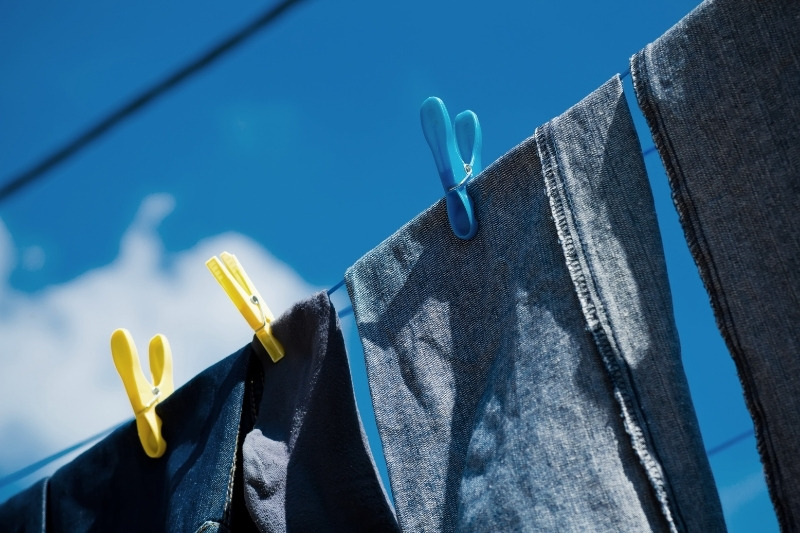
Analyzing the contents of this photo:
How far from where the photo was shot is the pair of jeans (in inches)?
28.7

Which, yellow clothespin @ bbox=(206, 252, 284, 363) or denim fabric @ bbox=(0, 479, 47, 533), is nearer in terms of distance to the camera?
yellow clothespin @ bbox=(206, 252, 284, 363)

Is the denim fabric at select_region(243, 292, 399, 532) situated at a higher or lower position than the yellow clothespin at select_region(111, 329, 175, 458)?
lower

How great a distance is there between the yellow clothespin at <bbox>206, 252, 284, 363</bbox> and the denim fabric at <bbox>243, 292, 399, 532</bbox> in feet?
0.14

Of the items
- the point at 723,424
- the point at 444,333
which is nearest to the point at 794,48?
the point at 444,333

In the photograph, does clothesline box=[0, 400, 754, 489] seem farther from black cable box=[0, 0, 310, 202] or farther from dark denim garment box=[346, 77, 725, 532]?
dark denim garment box=[346, 77, 725, 532]

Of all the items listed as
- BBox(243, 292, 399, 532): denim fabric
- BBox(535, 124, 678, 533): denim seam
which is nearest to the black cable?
BBox(243, 292, 399, 532): denim fabric

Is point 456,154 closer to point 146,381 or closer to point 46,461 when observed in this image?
point 146,381

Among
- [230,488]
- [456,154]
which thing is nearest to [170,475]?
[230,488]

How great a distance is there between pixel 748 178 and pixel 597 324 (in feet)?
0.40

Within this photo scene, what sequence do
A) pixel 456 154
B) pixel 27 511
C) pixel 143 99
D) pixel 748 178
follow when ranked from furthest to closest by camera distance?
pixel 143 99 < pixel 27 511 < pixel 456 154 < pixel 748 178

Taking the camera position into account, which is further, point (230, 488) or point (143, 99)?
point (143, 99)

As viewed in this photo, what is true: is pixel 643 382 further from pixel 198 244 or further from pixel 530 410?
pixel 198 244

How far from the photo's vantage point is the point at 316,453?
750mm

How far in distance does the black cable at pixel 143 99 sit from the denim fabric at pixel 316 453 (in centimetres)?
68
